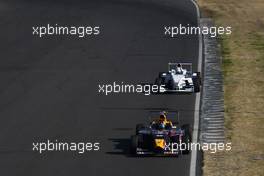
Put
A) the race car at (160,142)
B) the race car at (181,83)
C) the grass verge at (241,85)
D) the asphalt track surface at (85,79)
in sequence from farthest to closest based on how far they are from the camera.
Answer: the race car at (181,83), the race car at (160,142), the asphalt track surface at (85,79), the grass verge at (241,85)

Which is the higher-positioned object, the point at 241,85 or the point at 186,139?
the point at 241,85

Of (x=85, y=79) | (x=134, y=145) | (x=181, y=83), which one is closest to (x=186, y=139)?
(x=134, y=145)

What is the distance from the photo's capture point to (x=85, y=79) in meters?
41.4

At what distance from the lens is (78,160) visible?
92.5ft

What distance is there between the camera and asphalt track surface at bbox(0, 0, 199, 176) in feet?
92.6

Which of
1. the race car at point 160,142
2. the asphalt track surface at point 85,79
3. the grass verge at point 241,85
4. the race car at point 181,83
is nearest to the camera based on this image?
the grass verge at point 241,85

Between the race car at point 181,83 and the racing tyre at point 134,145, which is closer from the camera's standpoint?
the racing tyre at point 134,145

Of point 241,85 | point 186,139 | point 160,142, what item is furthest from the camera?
point 241,85

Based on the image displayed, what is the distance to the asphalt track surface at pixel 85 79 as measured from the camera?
28.2 metres

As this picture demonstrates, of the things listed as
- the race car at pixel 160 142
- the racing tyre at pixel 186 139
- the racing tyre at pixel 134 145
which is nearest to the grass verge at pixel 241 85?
the racing tyre at pixel 186 139

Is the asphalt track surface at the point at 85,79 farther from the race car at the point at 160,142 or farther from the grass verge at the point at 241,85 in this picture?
the grass verge at the point at 241,85

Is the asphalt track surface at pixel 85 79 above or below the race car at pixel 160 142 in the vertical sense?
above

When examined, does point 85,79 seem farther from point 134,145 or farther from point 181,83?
point 134,145

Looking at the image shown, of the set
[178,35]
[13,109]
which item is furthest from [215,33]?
[13,109]
